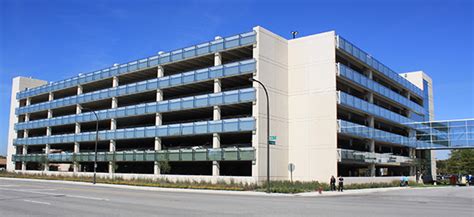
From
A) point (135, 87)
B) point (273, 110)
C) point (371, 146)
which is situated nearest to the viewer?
point (273, 110)

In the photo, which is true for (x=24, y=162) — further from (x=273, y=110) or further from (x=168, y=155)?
(x=273, y=110)

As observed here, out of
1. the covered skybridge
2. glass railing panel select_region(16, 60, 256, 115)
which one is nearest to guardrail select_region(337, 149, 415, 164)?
the covered skybridge

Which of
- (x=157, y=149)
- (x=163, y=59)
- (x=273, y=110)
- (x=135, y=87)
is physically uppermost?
(x=163, y=59)

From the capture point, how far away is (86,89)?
64.2m

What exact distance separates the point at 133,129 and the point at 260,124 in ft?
58.9

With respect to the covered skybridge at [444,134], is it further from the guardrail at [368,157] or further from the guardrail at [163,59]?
the guardrail at [163,59]

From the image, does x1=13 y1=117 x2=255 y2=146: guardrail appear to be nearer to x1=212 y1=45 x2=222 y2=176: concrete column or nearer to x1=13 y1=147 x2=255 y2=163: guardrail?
x1=212 y1=45 x2=222 y2=176: concrete column

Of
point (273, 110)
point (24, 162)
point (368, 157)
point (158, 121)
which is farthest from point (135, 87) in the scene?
point (24, 162)

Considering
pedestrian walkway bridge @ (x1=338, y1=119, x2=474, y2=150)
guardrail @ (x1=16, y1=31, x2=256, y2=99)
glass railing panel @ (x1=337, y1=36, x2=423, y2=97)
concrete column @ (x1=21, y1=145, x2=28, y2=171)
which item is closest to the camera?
guardrail @ (x1=16, y1=31, x2=256, y2=99)

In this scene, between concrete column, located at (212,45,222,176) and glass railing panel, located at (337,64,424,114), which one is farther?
glass railing panel, located at (337,64,424,114)

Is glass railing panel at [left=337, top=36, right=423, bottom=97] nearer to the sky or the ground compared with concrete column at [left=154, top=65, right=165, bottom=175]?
nearer to the sky

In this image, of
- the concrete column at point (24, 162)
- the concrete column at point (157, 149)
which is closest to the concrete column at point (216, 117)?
the concrete column at point (157, 149)

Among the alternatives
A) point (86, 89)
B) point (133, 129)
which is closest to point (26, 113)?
point (86, 89)

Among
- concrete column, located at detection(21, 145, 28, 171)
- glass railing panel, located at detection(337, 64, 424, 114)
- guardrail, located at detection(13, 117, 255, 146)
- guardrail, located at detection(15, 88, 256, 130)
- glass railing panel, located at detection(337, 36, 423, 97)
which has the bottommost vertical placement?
concrete column, located at detection(21, 145, 28, 171)
